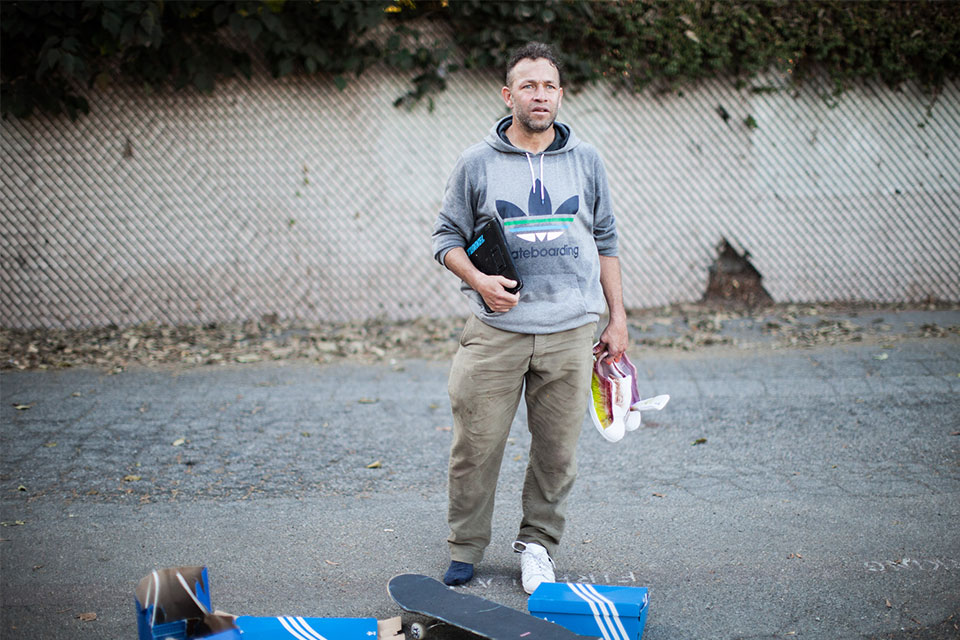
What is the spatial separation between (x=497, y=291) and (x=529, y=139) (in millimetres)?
642

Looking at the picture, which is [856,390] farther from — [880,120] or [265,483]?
[265,483]

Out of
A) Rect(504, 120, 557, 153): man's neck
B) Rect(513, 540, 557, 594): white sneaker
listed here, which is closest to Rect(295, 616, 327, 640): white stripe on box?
Rect(513, 540, 557, 594): white sneaker

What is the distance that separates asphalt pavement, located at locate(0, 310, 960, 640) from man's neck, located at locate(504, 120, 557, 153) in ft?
5.88

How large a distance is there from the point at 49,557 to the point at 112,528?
34cm

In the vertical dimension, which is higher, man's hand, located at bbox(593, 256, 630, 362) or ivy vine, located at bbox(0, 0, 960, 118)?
ivy vine, located at bbox(0, 0, 960, 118)

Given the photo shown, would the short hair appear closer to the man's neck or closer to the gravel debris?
the man's neck

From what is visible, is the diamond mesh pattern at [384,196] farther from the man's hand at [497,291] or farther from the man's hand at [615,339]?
the man's hand at [497,291]

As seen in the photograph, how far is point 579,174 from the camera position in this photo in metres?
3.27

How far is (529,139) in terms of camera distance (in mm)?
3242

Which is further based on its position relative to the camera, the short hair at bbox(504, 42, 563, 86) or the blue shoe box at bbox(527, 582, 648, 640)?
the short hair at bbox(504, 42, 563, 86)

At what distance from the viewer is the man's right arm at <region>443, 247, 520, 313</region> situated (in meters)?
3.10

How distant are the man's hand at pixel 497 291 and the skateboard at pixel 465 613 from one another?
1.09 meters

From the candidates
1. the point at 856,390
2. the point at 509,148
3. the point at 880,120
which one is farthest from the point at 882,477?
the point at 880,120

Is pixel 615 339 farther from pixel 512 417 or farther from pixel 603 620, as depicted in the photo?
pixel 603 620
